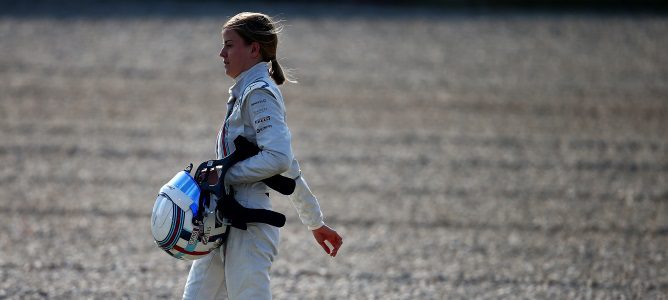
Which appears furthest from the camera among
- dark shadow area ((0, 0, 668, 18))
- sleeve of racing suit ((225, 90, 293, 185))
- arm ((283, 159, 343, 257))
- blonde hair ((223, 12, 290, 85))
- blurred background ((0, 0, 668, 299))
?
dark shadow area ((0, 0, 668, 18))

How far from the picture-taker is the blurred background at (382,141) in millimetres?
6652

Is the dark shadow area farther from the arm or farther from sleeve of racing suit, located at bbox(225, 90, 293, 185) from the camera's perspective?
sleeve of racing suit, located at bbox(225, 90, 293, 185)

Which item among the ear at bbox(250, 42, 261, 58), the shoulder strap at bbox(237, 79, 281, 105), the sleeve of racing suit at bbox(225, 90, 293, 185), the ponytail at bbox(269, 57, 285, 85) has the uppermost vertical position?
the ear at bbox(250, 42, 261, 58)

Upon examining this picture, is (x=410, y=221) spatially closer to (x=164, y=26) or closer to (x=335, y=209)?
(x=335, y=209)

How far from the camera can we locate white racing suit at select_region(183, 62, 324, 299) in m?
3.71

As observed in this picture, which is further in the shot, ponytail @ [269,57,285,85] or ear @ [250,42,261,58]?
ponytail @ [269,57,285,85]

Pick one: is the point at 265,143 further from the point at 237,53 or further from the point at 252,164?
the point at 237,53

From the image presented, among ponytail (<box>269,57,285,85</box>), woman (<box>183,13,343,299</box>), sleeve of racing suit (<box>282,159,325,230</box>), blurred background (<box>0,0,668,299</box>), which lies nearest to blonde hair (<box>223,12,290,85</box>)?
woman (<box>183,13,343,299</box>)

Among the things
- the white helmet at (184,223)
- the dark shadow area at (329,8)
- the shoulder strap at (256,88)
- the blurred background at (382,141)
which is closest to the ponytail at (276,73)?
the shoulder strap at (256,88)

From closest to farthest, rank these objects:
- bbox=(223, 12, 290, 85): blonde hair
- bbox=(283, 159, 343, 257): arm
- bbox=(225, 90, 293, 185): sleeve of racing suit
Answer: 1. bbox=(225, 90, 293, 185): sleeve of racing suit
2. bbox=(223, 12, 290, 85): blonde hair
3. bbox=(283, 159, 343, 257): arm

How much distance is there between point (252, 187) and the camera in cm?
388

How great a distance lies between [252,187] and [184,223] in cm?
35

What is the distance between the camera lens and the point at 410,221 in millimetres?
8125

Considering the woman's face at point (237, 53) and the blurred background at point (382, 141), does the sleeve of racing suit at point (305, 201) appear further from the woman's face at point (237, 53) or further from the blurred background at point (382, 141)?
the blurred background at point (382, 141)
